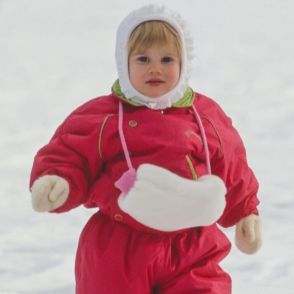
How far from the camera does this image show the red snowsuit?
5.87 feet

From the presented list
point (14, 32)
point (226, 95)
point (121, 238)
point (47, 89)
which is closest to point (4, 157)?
point (47, 89)

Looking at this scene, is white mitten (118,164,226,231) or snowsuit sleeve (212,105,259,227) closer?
white mitten (118,164,226,231)

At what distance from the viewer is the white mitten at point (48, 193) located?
5.67ft

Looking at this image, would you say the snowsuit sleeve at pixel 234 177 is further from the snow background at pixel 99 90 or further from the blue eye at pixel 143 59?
the snow background at pixel 99 90

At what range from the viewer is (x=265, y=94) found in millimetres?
3211

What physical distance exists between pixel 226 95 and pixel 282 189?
0.40 meters

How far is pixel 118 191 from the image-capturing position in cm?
180

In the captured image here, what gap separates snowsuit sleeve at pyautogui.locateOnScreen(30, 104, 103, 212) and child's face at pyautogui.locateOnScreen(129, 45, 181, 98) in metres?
0.12

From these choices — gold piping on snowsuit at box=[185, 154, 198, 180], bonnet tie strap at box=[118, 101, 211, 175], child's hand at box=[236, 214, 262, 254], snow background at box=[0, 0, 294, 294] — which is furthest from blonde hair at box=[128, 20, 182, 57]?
snow background at box=[0, 0, 294, 294]

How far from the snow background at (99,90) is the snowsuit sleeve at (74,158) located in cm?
82

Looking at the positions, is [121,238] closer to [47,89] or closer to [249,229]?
[249,229]

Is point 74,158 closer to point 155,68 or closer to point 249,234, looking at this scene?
point 155,68

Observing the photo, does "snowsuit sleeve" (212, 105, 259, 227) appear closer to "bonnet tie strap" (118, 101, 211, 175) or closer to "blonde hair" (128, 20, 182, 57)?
"bonnet tie strap" (118, 101, 211, 175)

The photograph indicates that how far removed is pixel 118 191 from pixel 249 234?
1.01ft
